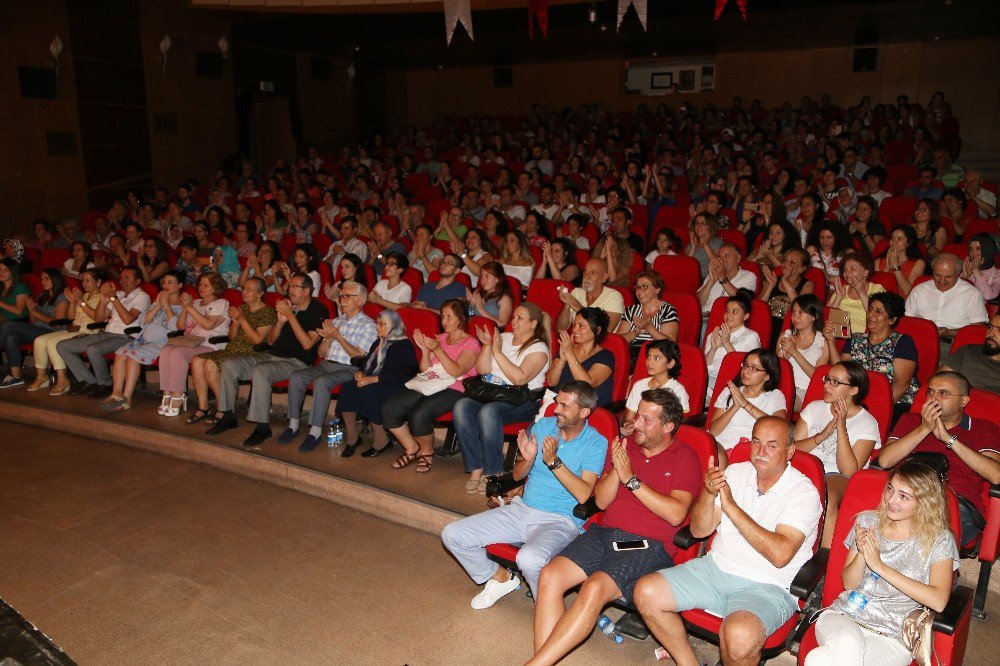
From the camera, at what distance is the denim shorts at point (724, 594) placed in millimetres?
2441

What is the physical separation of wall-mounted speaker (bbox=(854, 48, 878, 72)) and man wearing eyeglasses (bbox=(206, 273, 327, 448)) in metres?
12.0

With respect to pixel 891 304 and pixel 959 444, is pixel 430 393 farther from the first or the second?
pixel 959 444

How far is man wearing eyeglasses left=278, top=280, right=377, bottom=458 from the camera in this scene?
15.1 feet

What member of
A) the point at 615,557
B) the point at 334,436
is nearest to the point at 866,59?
the point at 334,436

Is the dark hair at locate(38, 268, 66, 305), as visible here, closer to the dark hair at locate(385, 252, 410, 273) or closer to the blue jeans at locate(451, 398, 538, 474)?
the dark hair at locate(385, 252, 410, 273)

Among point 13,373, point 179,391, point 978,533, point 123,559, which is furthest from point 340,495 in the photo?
point 13,373

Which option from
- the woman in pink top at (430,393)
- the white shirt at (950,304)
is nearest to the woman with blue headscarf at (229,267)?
the woman in pink top at (430,393)

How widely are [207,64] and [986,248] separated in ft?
37.2

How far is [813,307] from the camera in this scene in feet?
12.4

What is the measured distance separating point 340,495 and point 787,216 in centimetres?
452

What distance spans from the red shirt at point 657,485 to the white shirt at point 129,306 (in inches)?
169

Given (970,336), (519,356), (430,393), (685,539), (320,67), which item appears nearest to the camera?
(685,539)

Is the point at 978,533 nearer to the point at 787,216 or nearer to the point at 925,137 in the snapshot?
the point at 787,216

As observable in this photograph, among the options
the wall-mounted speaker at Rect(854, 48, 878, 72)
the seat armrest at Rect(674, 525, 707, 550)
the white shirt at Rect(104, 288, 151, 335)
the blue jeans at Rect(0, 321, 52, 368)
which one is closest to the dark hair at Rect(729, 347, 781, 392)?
the seat armrest at Rect(674, 525, 707, 550)
